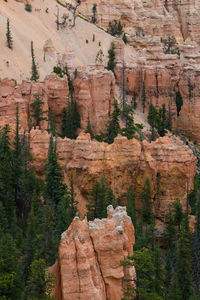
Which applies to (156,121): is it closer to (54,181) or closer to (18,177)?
(54,181)

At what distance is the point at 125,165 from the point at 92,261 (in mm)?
23850

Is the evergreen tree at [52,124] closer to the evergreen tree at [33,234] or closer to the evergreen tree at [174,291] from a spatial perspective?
the evergreen tree at [33,234]

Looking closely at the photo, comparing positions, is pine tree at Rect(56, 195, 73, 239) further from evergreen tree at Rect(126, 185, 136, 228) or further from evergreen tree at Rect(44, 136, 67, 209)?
evergreen tree at Rect(126, 185, 136, 228)

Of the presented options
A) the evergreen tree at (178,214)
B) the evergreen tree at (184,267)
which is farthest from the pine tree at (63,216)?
the evergreen tree at (178,214)

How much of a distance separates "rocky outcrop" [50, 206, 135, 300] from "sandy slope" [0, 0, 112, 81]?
41.2 m

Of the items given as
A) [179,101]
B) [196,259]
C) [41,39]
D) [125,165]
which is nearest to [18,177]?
[125,165]

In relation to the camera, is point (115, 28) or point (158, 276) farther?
point (115, 28)

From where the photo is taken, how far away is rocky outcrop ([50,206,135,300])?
32.4 meters

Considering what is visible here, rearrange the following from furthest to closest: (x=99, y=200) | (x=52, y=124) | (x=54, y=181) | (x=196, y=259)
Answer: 1. (x=52, y=124)
2. (x=54, y=181)
3. (x=99, y=200)
4. (x=196, y=259)

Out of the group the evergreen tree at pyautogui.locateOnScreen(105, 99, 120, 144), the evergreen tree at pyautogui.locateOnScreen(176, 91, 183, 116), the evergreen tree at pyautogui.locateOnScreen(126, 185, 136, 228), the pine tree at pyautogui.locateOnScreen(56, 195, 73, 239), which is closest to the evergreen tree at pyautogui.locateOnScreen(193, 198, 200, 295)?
the evergreen tree at pyautogui.locateOnScreen(126, 185, 136, 228)

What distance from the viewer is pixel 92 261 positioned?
110 ft

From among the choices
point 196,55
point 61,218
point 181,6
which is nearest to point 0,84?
point 61,218

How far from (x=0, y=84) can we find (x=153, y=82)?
91.3 feet

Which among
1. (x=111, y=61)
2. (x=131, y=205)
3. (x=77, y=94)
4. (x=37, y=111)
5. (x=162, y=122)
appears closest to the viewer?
(x=131, y=205)
